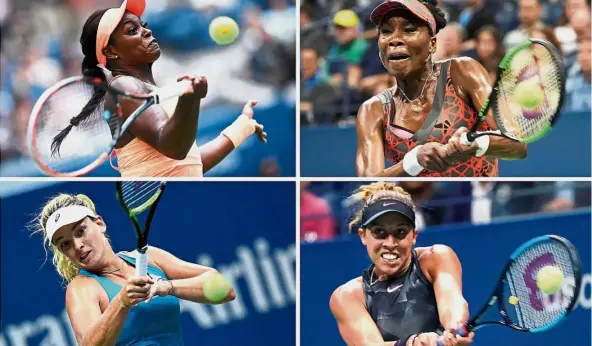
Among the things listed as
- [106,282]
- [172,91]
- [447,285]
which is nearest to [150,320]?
[106,282]

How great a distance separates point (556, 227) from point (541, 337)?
1.27ft

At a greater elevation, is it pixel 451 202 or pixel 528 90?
pixel 528 90

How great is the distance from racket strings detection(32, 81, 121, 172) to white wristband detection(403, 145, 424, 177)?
91 centimetres

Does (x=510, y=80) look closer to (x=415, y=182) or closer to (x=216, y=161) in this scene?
(x=415, y=182)

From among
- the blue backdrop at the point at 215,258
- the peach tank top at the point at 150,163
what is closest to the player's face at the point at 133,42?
the peach tank top at the point at 150,163

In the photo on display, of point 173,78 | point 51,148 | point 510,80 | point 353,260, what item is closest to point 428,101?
point 510,80

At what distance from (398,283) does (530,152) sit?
796mm

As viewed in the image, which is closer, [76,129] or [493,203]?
[76,129]

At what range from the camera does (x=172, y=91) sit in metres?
3.55

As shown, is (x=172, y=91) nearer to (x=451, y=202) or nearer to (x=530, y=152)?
(x=451, y=202)

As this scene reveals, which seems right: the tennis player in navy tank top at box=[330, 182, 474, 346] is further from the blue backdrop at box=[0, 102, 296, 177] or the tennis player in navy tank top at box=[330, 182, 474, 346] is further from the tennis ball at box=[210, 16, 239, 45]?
the tennis ball at box=[210, 16, 239, 45]

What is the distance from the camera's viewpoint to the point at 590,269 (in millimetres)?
4125

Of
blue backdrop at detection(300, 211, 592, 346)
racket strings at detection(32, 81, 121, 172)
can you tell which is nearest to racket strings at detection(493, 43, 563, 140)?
blue backdrop at detection(300, 211, 592, 346)

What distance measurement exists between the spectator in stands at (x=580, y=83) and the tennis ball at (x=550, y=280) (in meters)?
1.02
